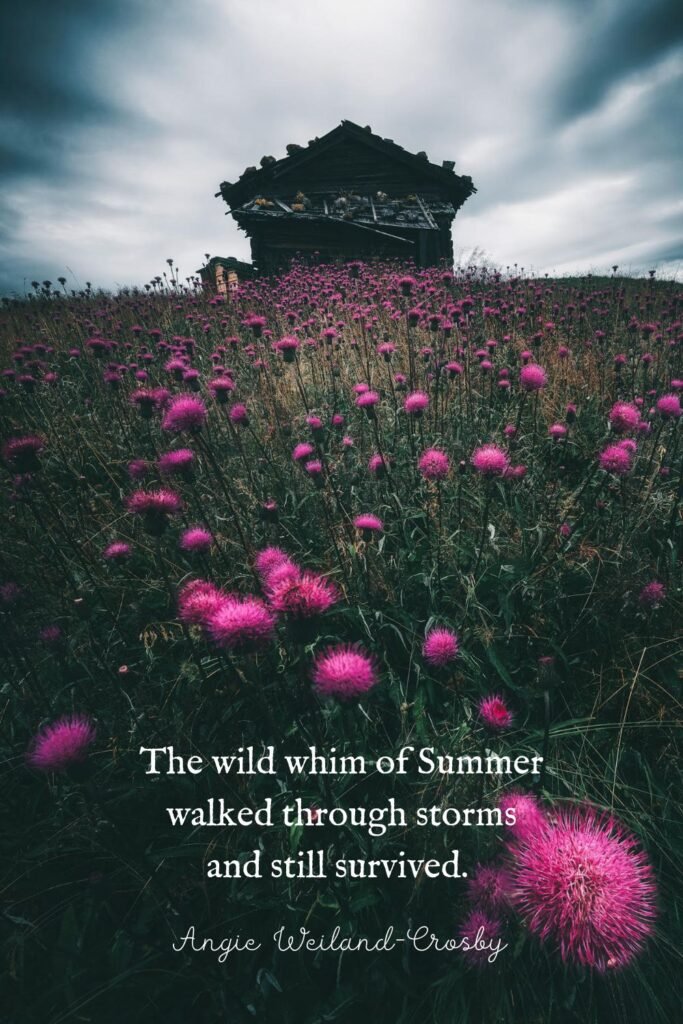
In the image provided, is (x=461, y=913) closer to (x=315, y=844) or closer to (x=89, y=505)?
(x=315, y=844)

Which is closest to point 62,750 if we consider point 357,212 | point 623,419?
point 623,419

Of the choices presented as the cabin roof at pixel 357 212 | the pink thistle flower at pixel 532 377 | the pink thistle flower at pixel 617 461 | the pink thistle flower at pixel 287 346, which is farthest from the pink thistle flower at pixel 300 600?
the cabin roof at pixel 357 212

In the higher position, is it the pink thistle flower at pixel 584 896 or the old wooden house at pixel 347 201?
the old wooden house at pixel 347 201

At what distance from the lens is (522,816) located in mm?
1237

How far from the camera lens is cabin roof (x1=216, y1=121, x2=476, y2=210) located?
16000 mm

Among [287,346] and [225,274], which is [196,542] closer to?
[287,346]

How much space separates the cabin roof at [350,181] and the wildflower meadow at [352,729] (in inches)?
658

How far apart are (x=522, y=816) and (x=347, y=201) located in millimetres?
18605

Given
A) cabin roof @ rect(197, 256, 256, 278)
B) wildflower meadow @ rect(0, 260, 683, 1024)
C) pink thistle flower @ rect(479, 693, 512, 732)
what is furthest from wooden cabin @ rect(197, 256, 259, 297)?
pink thistle flower @ rect(479, 693, 512, 732)

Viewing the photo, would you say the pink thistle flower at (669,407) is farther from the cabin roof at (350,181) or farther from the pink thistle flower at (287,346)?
the cabin roof at (350,181)

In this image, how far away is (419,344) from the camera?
19.5 feet

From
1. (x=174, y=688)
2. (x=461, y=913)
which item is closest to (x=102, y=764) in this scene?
(x=174, y=688)

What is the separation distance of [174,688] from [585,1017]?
189cm

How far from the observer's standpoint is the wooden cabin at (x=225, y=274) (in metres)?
9.73
